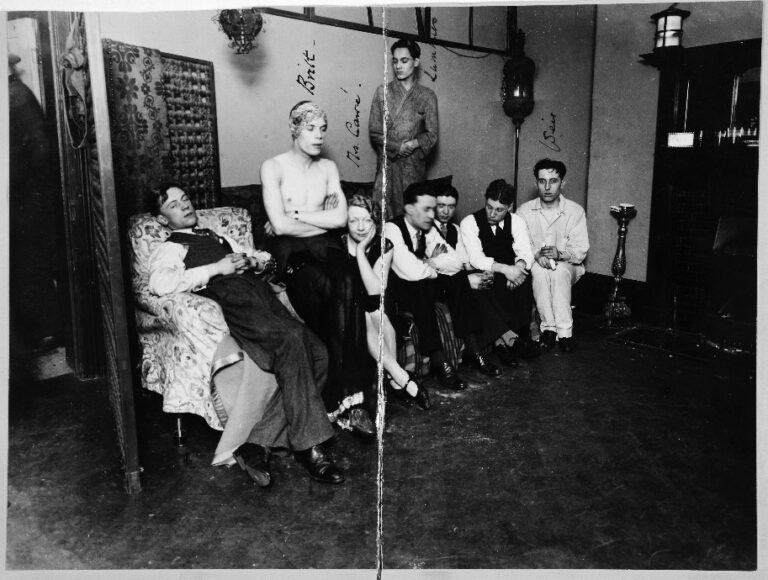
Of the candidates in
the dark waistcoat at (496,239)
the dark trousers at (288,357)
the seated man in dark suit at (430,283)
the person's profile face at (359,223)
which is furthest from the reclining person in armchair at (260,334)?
the dark waistcoat at (496,239)

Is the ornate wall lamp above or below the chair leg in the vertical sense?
above

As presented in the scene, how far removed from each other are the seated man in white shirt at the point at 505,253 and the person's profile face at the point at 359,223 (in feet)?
4.00

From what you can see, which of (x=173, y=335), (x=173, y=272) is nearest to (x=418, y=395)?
(x=173, y=335)

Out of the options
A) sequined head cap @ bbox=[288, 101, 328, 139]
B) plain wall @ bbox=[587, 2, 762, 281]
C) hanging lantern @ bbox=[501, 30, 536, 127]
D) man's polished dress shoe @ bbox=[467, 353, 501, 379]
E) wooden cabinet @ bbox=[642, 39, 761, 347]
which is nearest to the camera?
sequined head cap @ bbox=[288, 101, 328, 139]

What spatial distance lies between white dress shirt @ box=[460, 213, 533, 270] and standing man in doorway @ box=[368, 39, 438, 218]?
0.62 m

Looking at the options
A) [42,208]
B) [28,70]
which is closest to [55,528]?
[42,208]

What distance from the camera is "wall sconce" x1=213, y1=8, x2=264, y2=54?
3.65m

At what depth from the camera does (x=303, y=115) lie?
3.28m

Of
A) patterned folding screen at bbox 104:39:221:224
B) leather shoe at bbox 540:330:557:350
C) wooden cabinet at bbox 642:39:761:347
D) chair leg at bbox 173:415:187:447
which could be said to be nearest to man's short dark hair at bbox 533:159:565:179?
wooden cabinet at bbox 642:39:761:347

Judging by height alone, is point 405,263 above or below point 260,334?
above

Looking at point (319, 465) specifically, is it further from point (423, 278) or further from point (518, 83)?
point (518, 83)

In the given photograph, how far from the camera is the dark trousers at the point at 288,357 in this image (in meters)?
2.61

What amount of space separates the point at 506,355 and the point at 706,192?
212 centimetres

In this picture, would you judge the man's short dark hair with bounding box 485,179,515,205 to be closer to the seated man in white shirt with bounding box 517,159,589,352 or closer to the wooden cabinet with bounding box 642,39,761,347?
the seated man in white shirt with bounding box 517,159,589,352
